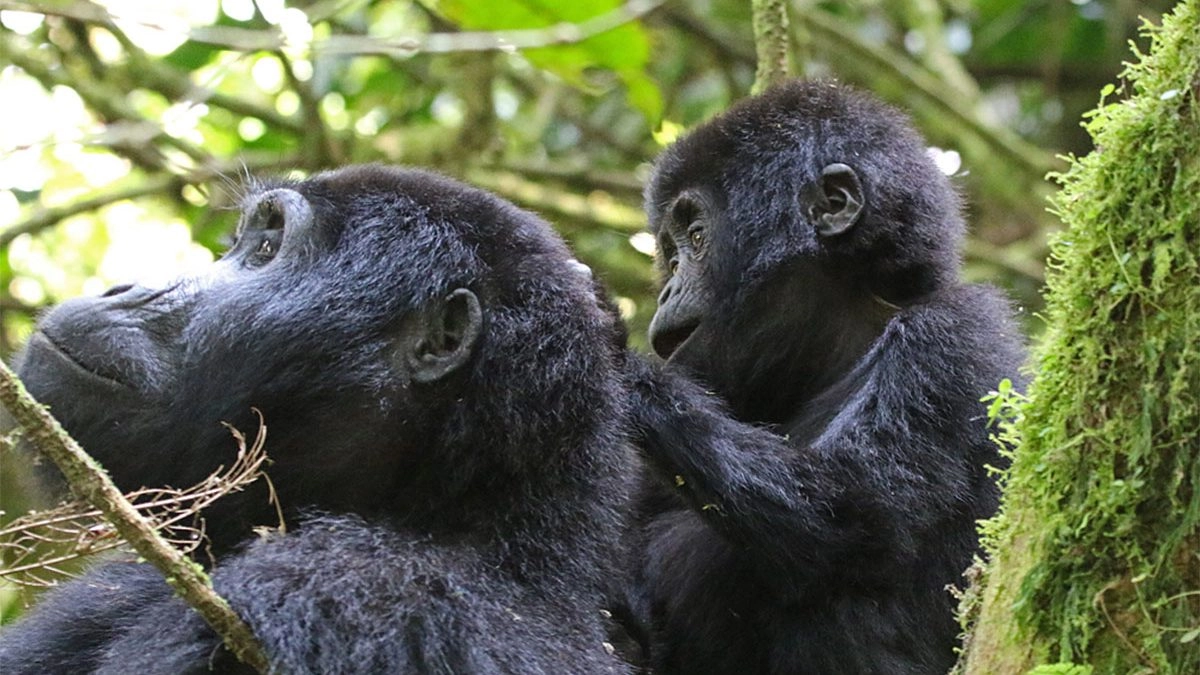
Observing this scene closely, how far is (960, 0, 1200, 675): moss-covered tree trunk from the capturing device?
190 centimetres

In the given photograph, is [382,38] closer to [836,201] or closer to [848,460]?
[836,201]

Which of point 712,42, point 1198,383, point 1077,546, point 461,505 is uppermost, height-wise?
point 1198,383

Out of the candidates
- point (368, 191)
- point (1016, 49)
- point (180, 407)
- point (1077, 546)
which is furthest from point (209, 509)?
point (1016, 49)

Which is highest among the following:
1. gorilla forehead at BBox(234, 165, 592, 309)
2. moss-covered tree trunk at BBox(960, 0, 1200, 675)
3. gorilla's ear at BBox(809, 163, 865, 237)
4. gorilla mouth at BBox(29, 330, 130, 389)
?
moss-covered tree trunk at BBox(960, 0, 1200, 675)

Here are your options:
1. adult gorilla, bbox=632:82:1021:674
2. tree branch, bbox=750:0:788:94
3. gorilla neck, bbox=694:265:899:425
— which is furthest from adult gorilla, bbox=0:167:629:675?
tree branch, bbox=750:0:788:94

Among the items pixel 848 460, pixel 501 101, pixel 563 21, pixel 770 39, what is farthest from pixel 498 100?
pixel 848 460

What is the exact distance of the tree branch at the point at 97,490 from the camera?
1995mm

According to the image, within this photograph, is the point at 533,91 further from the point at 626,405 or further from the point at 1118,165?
the point at 1118,165

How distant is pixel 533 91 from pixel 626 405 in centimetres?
460

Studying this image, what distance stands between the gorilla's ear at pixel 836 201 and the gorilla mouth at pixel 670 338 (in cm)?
47

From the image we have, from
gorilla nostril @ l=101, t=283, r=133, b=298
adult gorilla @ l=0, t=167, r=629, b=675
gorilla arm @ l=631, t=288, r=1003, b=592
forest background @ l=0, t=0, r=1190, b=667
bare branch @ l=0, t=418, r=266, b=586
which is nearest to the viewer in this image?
bare branch @ l=0, t=418, r=266, b=586

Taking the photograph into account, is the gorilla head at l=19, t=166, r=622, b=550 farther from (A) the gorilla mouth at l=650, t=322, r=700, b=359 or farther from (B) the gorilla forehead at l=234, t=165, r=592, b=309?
(A) the gorilla mouth at l=650, t=322, r=700, b=359

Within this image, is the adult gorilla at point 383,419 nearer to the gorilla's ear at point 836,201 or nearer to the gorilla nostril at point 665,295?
the gorilla nostril at point 665,295

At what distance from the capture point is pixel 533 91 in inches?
299
